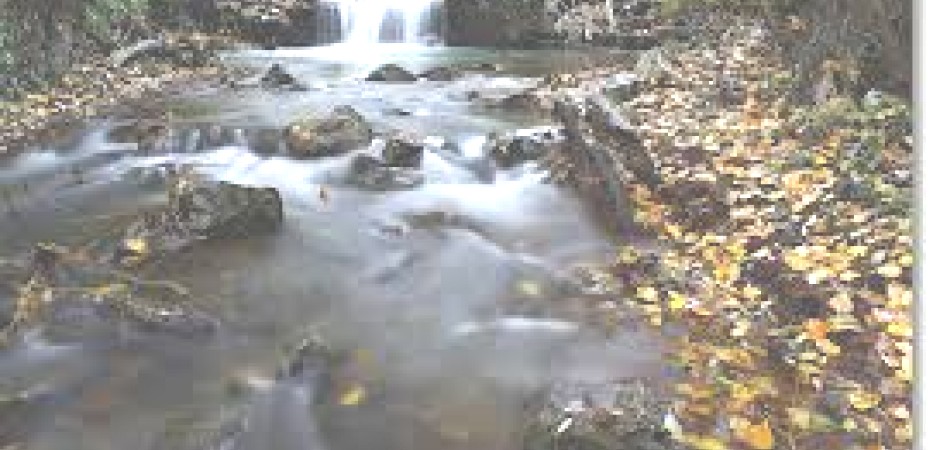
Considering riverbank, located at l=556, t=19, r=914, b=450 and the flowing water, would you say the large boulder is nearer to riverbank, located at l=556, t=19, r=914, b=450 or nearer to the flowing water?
the flowing water

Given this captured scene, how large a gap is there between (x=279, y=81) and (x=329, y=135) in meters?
5.00

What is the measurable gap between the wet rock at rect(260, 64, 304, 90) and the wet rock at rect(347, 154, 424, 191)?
218 inches

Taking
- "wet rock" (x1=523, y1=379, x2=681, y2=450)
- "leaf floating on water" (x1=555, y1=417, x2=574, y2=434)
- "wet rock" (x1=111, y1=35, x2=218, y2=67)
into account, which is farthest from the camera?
"wet rock" (x1=111, y1=35, x2=218, y2=67)

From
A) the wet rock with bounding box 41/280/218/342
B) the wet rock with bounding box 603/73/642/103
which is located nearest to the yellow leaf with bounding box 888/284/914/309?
the wet rock with bounding box 41/280/218/342

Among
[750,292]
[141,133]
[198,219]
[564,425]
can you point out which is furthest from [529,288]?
[141,133]

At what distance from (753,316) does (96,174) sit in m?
6.70

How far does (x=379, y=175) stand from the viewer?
8.89 meters

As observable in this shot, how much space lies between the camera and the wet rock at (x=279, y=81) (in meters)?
14.4

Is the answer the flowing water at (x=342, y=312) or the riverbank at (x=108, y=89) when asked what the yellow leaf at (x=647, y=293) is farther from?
the riverbank at (x=108, y=89)

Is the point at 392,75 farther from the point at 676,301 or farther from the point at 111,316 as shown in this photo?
the point at 111,316

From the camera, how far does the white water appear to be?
73.5 ft

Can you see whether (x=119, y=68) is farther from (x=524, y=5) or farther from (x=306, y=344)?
(x=306, y=344)

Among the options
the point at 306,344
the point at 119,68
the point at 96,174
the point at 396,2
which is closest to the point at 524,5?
the point at 396,2

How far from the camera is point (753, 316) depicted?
5.58 m
